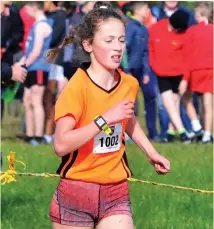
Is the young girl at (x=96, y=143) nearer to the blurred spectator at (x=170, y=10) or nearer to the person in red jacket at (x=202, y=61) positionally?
the person in red jacket at (x=202, y=61)

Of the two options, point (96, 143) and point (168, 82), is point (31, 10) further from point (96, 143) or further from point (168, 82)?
point (96, 143)

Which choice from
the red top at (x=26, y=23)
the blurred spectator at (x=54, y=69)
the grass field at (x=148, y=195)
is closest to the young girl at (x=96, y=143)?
the grass field at (x=148, y=195)

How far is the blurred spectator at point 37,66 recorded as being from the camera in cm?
1491

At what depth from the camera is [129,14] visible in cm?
1564

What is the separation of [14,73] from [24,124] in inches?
295

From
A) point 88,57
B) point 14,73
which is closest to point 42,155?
point 14,73

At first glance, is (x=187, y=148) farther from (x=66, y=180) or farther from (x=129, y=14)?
(x=66, y=180)

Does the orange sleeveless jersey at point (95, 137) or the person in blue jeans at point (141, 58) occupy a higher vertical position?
the person in blue jeans at point (141, 58)

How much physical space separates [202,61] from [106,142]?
29.6ft

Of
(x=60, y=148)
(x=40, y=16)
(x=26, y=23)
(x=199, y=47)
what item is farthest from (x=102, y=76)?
(x=26, y=23)

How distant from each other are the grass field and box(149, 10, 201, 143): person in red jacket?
1664 mm

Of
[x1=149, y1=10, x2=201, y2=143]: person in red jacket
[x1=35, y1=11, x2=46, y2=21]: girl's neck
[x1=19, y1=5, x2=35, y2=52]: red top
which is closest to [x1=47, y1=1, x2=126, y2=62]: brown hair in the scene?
[x1=149, y1=10, x2=201, y2=143]: person in red jacket

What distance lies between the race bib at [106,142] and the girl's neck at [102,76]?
0.25 m

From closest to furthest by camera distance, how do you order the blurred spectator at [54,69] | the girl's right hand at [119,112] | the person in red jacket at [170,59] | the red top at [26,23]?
the girl's right hand at [119,112], the person in red jacket at [170,59], the blurred spectator at [54,69], the red top at [26,23]
